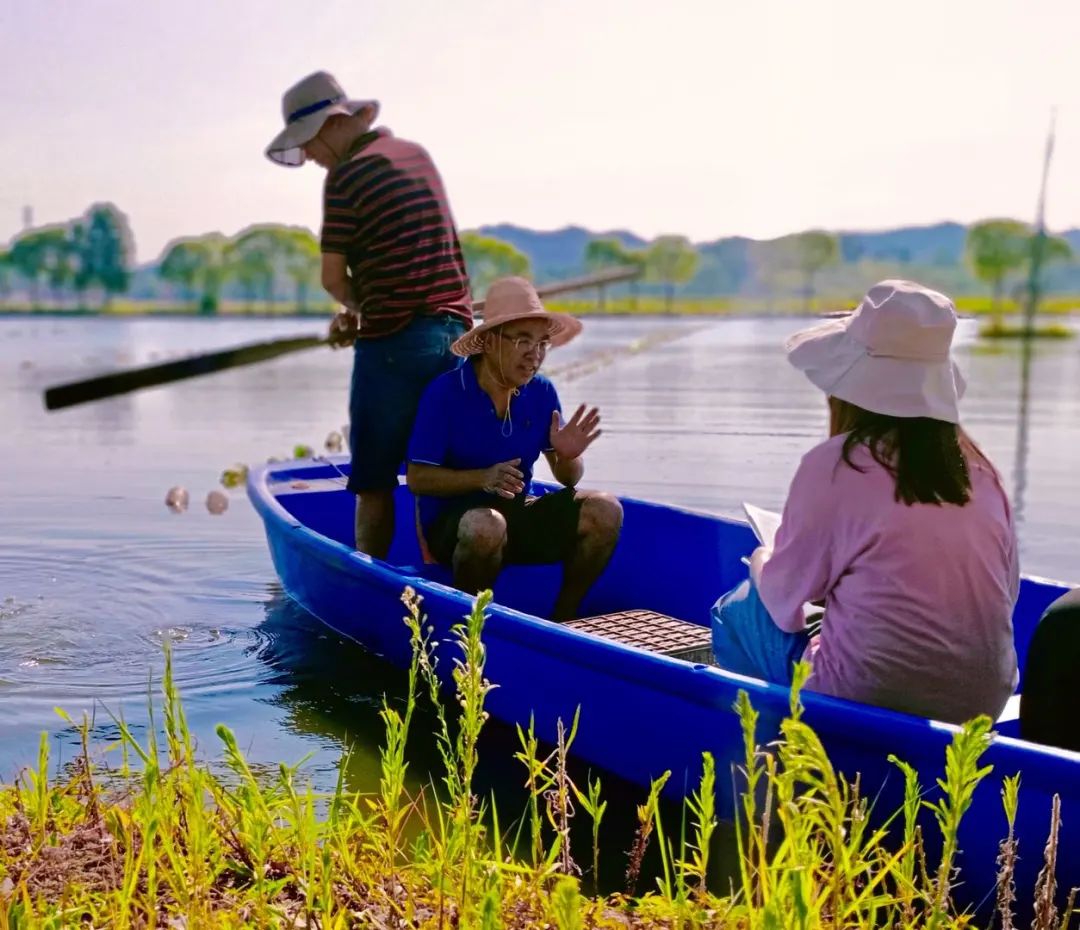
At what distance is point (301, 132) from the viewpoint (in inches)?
202

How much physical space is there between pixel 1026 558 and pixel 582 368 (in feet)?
57.4

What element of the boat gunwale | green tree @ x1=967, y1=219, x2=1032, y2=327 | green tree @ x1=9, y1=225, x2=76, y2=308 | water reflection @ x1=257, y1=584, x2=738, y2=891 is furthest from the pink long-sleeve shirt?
green tree @ x1=9, y1=225, x2=76, y2=308

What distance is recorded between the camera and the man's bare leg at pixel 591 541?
194 inches

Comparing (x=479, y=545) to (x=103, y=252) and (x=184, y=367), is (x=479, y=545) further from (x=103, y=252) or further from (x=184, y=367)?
(x=103, y=252)

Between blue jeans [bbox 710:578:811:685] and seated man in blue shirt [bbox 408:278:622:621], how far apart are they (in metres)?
1.05

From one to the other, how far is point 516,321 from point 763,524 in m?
1.35

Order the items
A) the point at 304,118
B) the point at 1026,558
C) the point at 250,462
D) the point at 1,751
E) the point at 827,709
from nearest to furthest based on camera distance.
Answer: the point at 827,709 → the point at 1,751 → the point at 304,118 → the point at 1026,558 → the point at 250,462

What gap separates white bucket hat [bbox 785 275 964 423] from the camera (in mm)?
2971

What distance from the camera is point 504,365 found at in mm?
4637

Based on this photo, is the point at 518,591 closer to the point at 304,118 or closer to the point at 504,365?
the point at 504,365

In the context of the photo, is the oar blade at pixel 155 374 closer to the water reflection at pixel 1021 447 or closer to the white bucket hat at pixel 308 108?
the white bucket hat at pixel 308 108

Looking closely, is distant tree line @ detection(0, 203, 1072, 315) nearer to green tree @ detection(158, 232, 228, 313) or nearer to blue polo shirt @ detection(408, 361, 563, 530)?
green tree @ detection(158, 232, 228, 313)

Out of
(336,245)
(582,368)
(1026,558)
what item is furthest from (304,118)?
(582,368)

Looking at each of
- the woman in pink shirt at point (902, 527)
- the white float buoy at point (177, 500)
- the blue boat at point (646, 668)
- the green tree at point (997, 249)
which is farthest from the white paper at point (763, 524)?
the green tree at point (997, 249)
